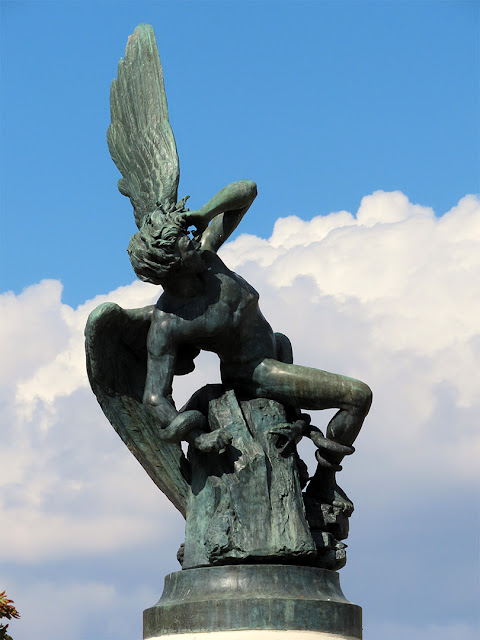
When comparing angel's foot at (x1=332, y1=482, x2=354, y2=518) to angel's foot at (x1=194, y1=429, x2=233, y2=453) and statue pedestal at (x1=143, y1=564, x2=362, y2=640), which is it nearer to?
statue pedestal at (x1=143, y1=564, x2=362, y2=640)

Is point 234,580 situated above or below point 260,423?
below

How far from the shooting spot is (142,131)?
10844 mm

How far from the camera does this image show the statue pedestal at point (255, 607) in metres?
9.65

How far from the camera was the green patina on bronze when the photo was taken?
10031 millimetres

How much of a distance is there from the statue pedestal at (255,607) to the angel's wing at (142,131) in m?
2.88

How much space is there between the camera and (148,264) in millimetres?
9992

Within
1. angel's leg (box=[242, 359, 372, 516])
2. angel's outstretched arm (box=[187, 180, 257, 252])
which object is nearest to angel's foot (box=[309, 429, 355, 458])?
angel's leg (box=[242, 359, 372, 516])

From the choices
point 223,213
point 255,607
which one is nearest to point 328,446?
point 255,607

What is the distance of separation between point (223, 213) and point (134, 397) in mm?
1681

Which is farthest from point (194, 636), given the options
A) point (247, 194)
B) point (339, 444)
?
point (247, 194)

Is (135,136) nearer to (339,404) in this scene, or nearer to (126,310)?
(126,310)

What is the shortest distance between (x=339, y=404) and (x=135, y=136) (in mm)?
2776

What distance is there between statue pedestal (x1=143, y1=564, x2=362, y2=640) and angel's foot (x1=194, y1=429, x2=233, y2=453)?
89 centimetres

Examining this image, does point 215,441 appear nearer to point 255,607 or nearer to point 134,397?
point 134,397
